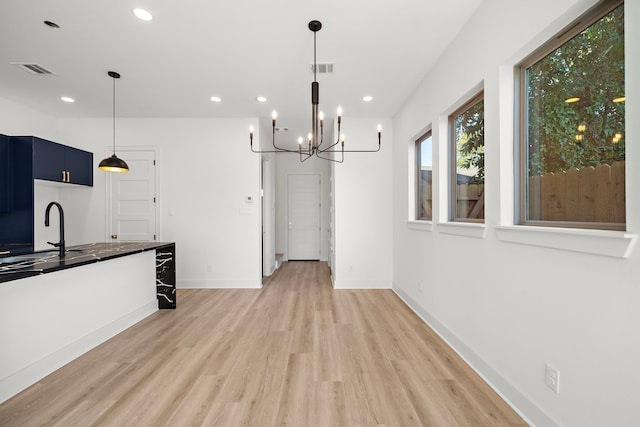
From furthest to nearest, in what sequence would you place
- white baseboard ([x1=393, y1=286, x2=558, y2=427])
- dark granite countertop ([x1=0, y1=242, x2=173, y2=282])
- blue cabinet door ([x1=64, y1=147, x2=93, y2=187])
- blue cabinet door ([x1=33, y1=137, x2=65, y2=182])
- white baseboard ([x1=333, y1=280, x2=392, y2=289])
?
1. white baseboard ([x1=333, y1=280, x2=392, y2=289])
2. blue cabinet door ([x1=64, y1=147, x2=93, y2=187])
3. blue cabinet door ([x1=33, y1=137, x2=65, y2=182])
4. dark granite countertop ([x1=0, y1=242, x2=173, y2=282])
5. white baseboard ([x1=393, y1=286, x2=558, y2=427])

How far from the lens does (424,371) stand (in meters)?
2.22

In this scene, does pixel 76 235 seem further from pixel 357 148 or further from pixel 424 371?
pixel 424 371

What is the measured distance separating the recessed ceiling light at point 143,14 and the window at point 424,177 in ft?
9.71

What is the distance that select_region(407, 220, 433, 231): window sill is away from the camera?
3240 mm

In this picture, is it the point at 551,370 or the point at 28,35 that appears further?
the point at 28,35

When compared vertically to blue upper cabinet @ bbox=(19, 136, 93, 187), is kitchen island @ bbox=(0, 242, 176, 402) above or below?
below

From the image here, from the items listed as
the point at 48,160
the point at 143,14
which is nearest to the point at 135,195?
the point at 48,160

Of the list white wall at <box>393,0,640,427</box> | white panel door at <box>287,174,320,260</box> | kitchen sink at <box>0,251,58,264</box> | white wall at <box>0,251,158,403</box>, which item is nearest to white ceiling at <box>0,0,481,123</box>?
white wall at <box>393,0,640,427</box>

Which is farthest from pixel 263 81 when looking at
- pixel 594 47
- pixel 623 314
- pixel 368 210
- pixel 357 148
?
pixel 623 314

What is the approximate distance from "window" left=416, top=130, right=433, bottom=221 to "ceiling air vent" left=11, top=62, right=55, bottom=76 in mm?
4325

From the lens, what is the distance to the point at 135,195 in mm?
4832

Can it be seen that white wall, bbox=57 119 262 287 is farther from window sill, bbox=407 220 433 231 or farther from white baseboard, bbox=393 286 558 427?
white baseboard, bbox=393 286 558 427

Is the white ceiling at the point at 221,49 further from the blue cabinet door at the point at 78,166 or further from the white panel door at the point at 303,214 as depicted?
the white panel door at the point at 303,214

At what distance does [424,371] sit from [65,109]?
5.71m
